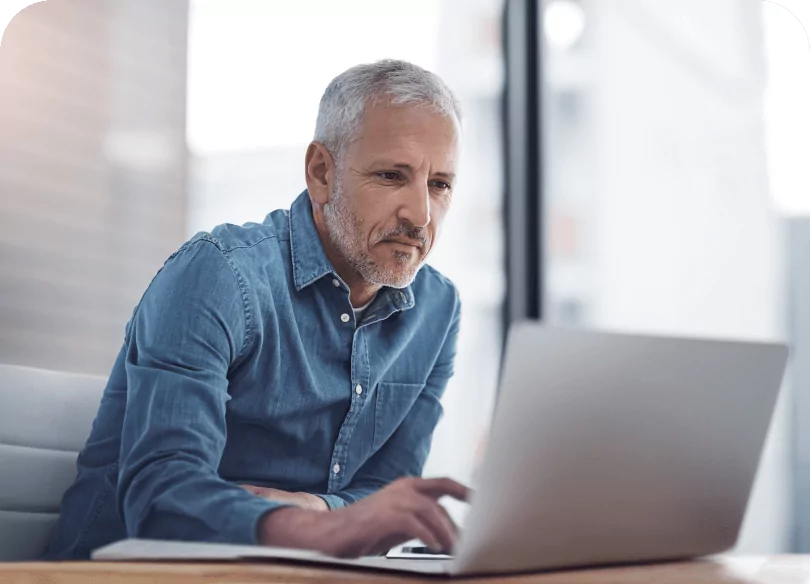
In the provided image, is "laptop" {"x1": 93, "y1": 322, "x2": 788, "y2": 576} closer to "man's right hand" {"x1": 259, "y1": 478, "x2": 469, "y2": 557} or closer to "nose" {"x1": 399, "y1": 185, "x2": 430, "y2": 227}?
"man's right hand" {"x1": 259, "y1": 478, "x2": 469, "y2": 557}

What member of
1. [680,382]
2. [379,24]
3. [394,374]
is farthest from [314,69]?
[680,382]

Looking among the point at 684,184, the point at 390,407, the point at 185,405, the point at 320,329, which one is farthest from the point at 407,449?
the point at 684,184

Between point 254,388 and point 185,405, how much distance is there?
0.33m

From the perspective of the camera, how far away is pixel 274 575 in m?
0.60

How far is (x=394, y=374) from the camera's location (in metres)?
1.54

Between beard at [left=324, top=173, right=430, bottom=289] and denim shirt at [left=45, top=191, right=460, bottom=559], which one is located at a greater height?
beard at [left=324, top=173, right=430, bottom=289]

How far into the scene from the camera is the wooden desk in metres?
0.60

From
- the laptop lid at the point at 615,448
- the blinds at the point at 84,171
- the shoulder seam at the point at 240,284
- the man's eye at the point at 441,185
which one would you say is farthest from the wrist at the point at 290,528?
the blinds at the point at 84,171

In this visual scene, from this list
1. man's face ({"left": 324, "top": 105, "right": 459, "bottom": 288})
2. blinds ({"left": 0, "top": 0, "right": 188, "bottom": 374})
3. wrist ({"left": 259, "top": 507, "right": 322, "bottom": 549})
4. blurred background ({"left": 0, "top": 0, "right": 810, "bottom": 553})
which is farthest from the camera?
blurred background ({"left": 0, "top": 0, "right": 810, "bottom": 553})

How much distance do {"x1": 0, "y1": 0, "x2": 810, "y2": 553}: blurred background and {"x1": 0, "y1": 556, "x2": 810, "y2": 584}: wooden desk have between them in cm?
119

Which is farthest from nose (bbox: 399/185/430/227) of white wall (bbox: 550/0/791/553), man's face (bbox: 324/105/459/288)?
white wall (bbox: 550/0/791/553)

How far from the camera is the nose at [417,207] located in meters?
1.39

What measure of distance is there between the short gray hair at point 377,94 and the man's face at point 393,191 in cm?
1

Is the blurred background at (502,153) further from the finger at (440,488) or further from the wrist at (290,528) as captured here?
the finger at (440,488)
